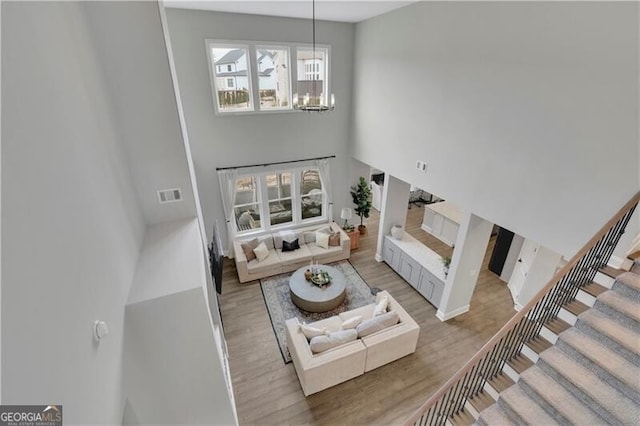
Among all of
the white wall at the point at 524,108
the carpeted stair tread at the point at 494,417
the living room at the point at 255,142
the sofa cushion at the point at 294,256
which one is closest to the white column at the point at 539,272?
the living room at the point at 255,142

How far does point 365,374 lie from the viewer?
4.59 meters

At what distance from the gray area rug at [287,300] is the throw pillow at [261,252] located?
510mm

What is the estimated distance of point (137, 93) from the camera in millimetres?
2936

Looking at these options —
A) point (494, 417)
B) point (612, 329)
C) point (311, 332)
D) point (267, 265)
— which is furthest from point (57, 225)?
point (267, 265)

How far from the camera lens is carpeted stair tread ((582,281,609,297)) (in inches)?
112

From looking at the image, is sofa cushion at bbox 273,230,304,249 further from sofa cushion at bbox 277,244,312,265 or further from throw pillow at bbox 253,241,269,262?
throw pillow at bbox 253,241,269,262

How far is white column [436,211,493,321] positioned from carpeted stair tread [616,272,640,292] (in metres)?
1.93

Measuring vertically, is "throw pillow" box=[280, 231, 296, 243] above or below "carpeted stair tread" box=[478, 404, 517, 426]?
below

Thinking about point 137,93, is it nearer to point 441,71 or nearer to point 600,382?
point 441,71

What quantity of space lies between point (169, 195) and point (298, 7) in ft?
13.8

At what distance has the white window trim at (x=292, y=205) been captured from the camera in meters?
7.10

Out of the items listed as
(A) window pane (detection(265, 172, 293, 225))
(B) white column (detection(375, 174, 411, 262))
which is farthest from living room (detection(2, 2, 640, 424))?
(A) window pane (detection(265, 172, 293, 225))

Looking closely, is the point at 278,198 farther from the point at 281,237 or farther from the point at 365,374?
the point at 365,374

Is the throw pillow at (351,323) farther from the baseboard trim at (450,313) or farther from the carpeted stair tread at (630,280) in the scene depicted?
the carpeted stair tread at (630,280)
